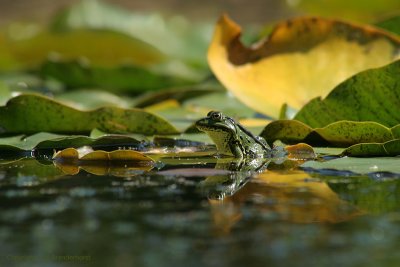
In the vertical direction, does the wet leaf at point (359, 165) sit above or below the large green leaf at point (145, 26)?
below

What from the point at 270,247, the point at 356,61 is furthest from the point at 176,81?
the point at 270,247

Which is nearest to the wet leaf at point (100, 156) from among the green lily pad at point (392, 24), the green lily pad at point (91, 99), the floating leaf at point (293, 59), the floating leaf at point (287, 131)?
the floating leaf at point (287, 131)

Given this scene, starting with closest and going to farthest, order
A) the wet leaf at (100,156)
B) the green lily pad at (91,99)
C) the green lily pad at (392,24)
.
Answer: the wet leaf at (100,156), the green lily pad at (392,24), the green lily pad at (91,99)

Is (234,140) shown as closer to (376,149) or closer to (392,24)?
(376,149)

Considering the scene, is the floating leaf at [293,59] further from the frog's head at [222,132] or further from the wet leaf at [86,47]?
the wet leaf at [86,47]

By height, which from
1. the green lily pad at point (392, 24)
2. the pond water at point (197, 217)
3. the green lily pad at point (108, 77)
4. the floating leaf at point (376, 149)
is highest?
the green lily pad at point (108, 77)

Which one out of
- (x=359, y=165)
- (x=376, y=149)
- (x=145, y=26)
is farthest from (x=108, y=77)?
(x=359, y=165)

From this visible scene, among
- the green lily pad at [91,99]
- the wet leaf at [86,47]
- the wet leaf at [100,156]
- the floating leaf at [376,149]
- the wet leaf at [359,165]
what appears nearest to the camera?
the wet leaf at [359,165]

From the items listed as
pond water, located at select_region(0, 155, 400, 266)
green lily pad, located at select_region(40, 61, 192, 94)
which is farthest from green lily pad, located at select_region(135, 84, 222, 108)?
pond water, located at select_region(0, 155, 400, 266)
